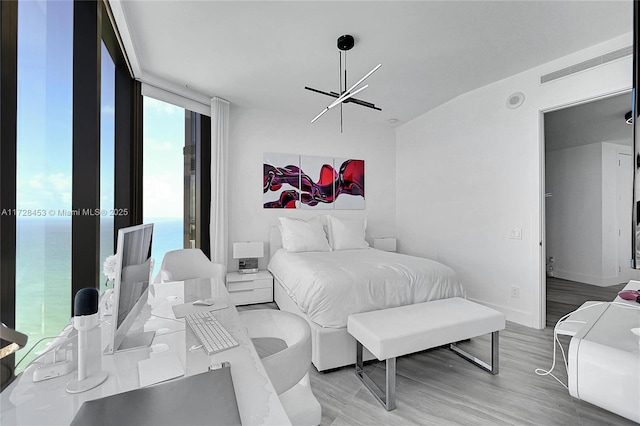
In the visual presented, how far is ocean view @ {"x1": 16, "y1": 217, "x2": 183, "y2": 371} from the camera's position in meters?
1.29

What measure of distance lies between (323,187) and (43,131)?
3.40 metres

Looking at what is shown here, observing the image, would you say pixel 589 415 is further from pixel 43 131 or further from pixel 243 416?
pixel 43 131

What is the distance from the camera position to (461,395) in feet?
6.18

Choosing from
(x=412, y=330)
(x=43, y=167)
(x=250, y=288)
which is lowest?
(x=250, y=288)

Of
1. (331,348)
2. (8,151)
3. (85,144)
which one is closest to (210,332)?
(8,151)

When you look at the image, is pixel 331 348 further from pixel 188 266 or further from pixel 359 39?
pixel 359 39

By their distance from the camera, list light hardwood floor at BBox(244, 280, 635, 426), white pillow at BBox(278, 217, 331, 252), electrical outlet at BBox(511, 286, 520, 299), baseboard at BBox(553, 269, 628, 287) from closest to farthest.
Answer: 1. light hardwood floor at BBox(244, 280, 635, 426)
2. electrical outlet at BBox(511, 286, 520, 299)
3. white pillow at BBox(278, 217, 331, 252)
4. baseboard at BBox(553, 269, 628, 287)

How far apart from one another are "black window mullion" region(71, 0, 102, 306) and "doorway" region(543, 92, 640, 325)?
17.4ft

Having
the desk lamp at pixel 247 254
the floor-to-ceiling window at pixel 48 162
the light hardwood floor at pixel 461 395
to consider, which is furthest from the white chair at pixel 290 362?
the desk lamp at pixel 247 254

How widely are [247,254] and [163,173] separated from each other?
4.75 ft

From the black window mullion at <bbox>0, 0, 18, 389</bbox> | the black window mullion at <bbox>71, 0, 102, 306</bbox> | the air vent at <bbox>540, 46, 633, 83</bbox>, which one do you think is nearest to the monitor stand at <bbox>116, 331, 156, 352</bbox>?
the black window mullion at <bbox>0, 0, 18, 389</bbox>

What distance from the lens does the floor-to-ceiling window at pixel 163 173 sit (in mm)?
3238

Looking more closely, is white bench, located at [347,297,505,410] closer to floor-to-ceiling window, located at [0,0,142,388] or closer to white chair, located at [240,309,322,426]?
white chair, located at [240,309,322,426]

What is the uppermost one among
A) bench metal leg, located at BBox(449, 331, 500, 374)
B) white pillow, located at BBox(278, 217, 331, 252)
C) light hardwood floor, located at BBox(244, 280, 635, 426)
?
white pillow, located at BBox(278, 217, 331, 252)
